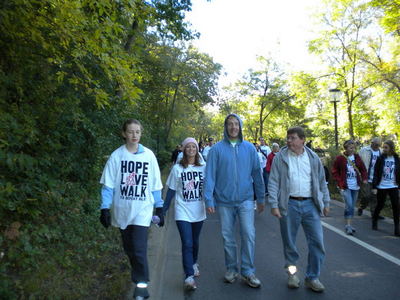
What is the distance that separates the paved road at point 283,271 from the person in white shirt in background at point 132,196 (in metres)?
0.74

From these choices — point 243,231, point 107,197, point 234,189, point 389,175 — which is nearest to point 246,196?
point 234,189

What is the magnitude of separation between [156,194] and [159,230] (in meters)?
3.63

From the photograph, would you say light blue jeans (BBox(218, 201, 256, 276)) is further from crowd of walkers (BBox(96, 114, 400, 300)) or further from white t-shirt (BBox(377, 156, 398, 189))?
white t-shirt (BBox(377, 156, 398, 189))

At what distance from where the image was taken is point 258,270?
495 centimetres

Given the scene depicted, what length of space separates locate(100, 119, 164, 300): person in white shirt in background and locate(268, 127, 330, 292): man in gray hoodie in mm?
1499

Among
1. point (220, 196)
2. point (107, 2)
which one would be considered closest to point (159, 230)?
point (220, 196)

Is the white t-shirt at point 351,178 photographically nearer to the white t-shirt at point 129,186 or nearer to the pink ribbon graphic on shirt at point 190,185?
the pink ribbon graphic on shirt at point 190,185

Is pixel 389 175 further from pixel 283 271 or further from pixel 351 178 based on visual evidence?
pixel 283 271

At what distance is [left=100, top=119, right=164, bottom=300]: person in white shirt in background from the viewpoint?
3.58 meters

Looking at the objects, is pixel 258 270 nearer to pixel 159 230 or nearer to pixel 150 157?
pixel 150 157

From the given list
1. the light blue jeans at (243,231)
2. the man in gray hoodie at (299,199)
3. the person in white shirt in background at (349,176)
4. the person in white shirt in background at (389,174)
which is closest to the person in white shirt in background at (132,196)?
the light blue jeans at (243,231)

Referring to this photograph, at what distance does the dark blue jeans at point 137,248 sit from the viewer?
142 inches

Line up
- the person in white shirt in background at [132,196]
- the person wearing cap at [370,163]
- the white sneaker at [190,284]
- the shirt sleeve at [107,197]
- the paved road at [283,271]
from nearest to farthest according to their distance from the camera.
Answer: the shirt sleeve at [107,197]
the person in white shirt in background at [132,196]
the paved road at [283,271]
the white sneaker at [190,284]
the person wearing cap at [370,163]

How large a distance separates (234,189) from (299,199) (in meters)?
0.77
